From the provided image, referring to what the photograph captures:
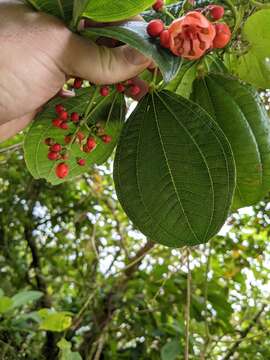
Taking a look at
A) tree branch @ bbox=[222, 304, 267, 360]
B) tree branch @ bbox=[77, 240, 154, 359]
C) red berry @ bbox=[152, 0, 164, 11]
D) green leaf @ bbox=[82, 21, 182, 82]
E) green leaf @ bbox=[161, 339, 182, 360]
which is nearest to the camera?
green leaf @ bbox=[82, 21, 182, 82]

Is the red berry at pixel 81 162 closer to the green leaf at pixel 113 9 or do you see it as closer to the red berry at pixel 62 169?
the red berry at pixel 62 169

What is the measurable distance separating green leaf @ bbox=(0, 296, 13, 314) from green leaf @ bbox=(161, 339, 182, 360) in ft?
1.42

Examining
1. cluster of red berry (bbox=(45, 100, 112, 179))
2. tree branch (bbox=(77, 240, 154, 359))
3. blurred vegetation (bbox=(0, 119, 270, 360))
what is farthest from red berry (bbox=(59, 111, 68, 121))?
tree branch (bbox=(77, 240, 154, 359))

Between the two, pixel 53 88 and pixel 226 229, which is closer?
pixel 53 88

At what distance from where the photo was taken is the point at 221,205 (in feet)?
2.47

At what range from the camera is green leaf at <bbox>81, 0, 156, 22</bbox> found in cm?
65

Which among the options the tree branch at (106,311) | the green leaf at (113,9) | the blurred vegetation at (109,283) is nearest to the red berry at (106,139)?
the green leaf at (113,9)

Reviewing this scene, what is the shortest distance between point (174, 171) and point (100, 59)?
21cm

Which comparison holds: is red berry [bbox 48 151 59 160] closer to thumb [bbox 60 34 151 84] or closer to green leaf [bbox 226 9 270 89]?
thumb [bbox 60 34 151 84]

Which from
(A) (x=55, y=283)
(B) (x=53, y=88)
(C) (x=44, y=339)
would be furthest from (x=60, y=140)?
(A) (x=55, y=283)

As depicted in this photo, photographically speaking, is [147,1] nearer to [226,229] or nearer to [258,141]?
[258,141]

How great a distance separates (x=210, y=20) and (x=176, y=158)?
0.68 ft

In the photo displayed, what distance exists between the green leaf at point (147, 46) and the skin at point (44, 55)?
0.14 ft

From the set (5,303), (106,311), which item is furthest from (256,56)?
(106,311)
